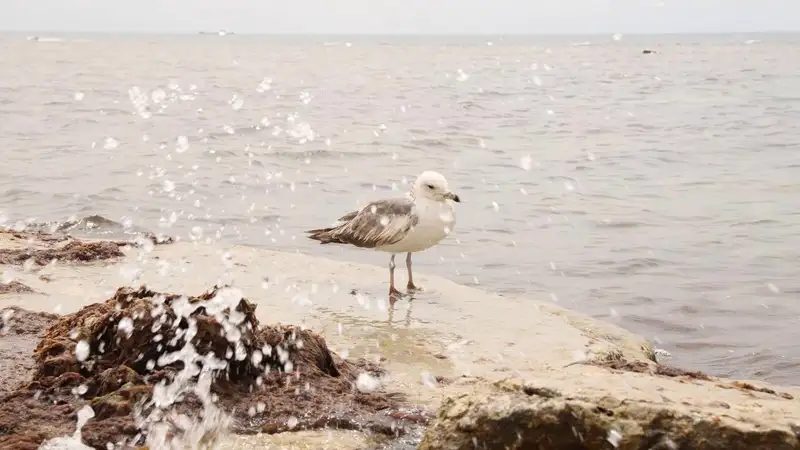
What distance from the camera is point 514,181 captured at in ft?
51.7

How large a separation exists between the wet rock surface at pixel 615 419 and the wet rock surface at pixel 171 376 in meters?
0.95

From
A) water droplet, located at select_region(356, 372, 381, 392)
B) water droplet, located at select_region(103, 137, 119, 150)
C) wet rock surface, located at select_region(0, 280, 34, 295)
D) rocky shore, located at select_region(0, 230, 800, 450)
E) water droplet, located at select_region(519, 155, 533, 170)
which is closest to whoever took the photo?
rocky shore, located at select_region(0, 230, 800, 450)

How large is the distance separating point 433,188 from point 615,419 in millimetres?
4792

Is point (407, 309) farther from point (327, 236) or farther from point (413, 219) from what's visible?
point (327, 236)

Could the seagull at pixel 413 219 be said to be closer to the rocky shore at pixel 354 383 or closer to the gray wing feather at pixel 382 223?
the gray wing feather at pixel 382 223

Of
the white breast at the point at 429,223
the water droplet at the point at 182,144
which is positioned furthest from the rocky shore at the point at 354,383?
the water droplet at the point at 182,144

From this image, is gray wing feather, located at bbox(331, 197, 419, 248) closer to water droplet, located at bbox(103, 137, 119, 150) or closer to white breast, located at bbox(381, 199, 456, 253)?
white breast, located at bbox(381, 199, 456, 253)

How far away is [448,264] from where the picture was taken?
35.2 ft

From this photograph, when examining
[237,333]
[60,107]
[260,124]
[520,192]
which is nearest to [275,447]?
[237,333]

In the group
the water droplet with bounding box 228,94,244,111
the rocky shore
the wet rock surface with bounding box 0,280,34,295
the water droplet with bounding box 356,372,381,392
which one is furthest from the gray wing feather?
the water droplet with bounding box 228,94,244,111

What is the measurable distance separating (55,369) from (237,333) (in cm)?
103

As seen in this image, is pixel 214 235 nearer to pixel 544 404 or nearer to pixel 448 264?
pixel 448 264

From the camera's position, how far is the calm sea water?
9.55 m

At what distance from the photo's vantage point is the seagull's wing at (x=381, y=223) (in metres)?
8.09
